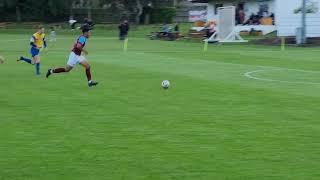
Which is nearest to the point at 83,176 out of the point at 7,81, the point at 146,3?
the point at 7,81

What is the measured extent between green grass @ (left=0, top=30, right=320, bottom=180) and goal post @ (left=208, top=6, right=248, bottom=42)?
28651 mm

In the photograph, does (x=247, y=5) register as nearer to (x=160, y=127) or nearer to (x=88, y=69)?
(x=88, y=69)

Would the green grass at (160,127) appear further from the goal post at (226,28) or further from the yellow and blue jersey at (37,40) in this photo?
the goal post at (226,28)

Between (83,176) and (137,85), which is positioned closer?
(83,176)

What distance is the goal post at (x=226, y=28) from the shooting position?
50.7 m

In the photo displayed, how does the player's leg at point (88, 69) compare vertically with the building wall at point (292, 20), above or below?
above

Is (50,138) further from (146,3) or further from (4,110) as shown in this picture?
(146,3)

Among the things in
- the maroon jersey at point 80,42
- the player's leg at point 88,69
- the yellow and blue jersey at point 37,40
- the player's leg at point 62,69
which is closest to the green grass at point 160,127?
the player's leg at point 88,69

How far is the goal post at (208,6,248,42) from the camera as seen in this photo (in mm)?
50669

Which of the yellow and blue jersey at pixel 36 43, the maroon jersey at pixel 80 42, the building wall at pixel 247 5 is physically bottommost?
the building wall at pixel 247 5

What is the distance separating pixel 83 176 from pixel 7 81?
13.3 meters

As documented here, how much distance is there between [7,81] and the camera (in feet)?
69.1

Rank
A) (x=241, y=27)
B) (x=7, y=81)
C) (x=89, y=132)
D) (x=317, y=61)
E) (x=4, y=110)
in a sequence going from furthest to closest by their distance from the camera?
1. (x=241, y=27)
2. (x=317, y=61)
3. (x=7, y=81)
4. (x=4, y=110)
5. (x=89, y=132)

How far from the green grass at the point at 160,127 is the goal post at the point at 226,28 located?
28651 mm
